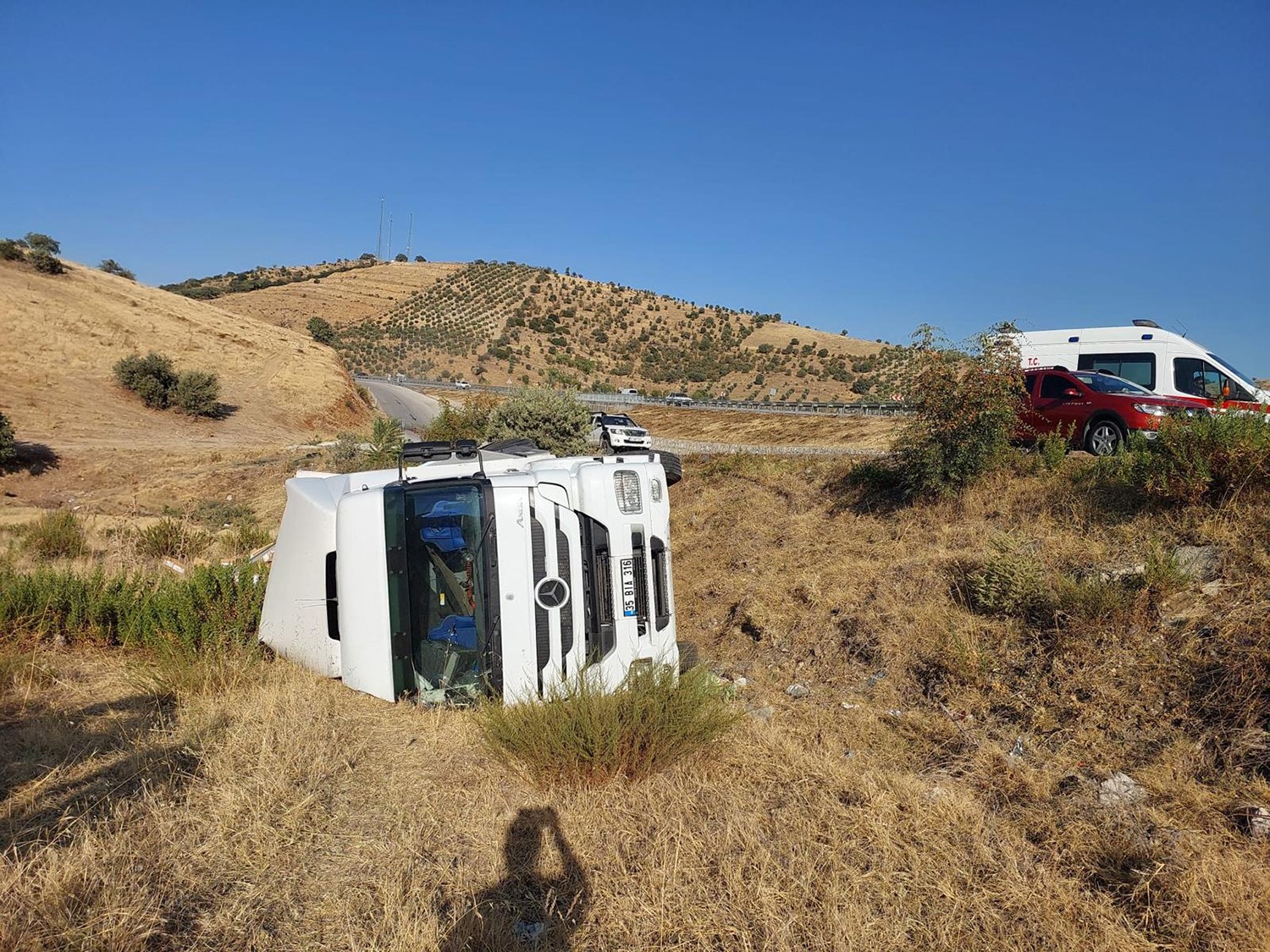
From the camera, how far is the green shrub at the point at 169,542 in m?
10.7

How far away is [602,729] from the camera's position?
4.01 meters

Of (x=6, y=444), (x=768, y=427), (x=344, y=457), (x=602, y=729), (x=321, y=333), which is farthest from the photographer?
(x=321, y=333)

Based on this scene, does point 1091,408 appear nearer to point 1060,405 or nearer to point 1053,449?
point 1060,405

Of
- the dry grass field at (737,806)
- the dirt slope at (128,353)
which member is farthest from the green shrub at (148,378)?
the dry grass field at (737,806)

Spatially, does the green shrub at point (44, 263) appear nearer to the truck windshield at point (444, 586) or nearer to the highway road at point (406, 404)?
the highway road at point (406, 404)

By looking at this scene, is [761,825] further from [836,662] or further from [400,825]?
[836,662]

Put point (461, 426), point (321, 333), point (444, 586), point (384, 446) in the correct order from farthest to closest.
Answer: point (321, 333), point (461, 426), point (384, 446), point (444, 586)

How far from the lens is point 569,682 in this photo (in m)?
4.59

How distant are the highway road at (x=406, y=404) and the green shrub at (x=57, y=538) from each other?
20683 millimetres

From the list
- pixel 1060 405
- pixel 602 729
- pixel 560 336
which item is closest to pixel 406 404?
pixel 560 336

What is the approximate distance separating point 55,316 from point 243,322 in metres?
10.3

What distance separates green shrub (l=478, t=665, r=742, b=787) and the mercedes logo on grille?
53cm

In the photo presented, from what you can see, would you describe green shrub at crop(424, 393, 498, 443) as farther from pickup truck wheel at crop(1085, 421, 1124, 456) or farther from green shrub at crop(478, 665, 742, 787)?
green shrub at crop(478, 665, 742, 787)

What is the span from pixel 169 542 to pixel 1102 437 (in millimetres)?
14946
